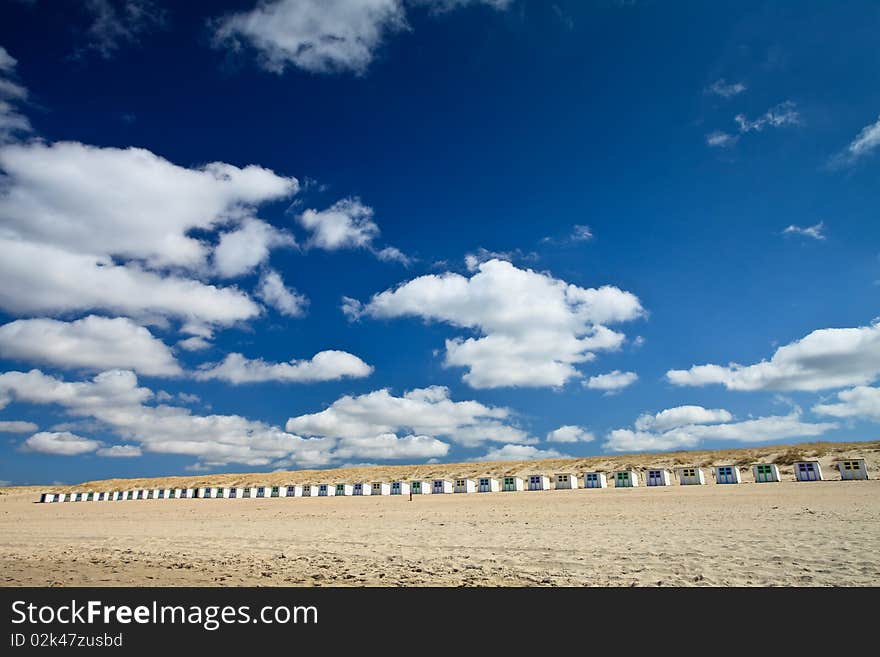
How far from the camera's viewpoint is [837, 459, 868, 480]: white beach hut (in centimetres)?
5111

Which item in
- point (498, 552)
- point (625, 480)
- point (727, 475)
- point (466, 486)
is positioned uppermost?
point (727, 475)

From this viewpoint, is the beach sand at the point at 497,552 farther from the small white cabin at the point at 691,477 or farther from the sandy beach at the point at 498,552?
the small white cabin at the point at 691,477

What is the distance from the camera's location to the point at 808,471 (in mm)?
53531

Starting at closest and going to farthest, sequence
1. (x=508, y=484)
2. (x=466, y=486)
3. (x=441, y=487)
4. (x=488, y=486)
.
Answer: (x=508, y=484) → (x=488, y=486) → (x=466, y=486) → (x=441, y=487)

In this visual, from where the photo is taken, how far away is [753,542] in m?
17.3

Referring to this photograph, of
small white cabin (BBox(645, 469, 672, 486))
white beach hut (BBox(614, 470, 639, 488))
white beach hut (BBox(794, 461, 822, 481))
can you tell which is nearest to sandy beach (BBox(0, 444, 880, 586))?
white beach hut (BBox(794, 461, 822, 481))

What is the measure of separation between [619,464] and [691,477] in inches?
1290

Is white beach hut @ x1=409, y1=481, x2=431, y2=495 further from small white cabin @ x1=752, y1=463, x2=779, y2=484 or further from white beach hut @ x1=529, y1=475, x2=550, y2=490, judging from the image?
small white cabin @ x1=752, y1=463, x2=779, y2=484

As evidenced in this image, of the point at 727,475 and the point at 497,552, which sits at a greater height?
the point at 727,475

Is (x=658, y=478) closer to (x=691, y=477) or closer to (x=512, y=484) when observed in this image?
(x=691, y=477)

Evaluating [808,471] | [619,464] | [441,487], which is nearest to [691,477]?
[808,471]

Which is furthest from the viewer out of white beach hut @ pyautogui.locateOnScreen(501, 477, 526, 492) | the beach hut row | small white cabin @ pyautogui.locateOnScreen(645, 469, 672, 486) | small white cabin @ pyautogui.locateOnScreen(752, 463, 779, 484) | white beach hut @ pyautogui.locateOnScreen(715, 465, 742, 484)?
white beach hut @ pyautogui.locateOnScreen(501, 477, 526, 492)
